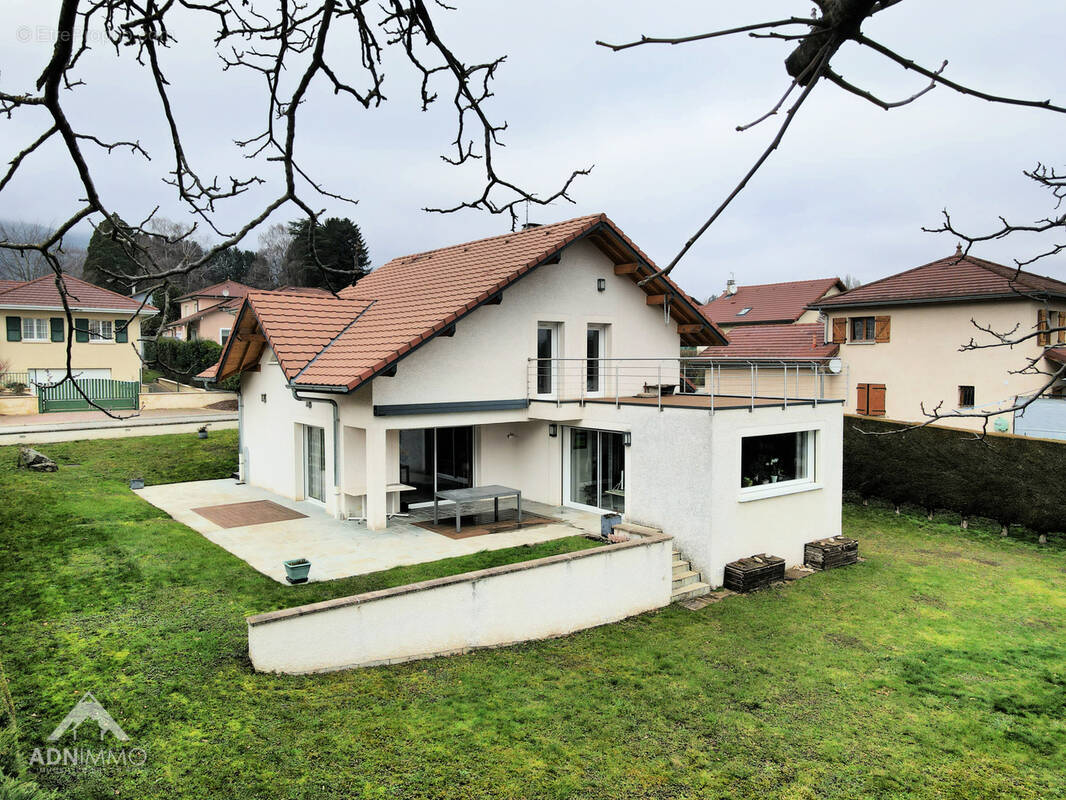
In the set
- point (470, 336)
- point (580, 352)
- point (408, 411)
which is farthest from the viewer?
point (580, 352)

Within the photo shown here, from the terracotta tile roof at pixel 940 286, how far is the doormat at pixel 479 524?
1917 cm

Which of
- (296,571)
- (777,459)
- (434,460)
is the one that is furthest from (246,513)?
(777,459)

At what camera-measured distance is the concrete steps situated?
40.1ft

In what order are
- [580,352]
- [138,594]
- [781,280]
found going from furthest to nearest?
1. [781,280]
2. [580,352]
3. [138,594]

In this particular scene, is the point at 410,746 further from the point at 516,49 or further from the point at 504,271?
the point at 504,271

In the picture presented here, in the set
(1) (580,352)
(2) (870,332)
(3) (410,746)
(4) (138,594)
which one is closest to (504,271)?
(1) (580,352)

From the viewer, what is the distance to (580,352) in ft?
56.0

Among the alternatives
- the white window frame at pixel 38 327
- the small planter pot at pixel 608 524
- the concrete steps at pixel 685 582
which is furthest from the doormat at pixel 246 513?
the white window frame at pixel 38 327

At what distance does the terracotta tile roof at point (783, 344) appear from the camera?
100 feet

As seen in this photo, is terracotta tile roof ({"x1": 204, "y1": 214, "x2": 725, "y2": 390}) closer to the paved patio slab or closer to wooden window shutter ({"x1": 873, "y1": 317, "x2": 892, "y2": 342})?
the paved patio slab

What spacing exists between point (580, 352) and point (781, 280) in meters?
32.7

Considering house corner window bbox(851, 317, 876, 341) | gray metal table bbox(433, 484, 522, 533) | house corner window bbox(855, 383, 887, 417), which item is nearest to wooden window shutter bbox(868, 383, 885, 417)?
house corner window bbox(855, 383, 887, 417)

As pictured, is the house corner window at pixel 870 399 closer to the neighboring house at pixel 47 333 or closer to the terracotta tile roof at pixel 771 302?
the terracotta tile roof at pixel 771 302

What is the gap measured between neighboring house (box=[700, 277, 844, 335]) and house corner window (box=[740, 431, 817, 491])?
27.6 m
